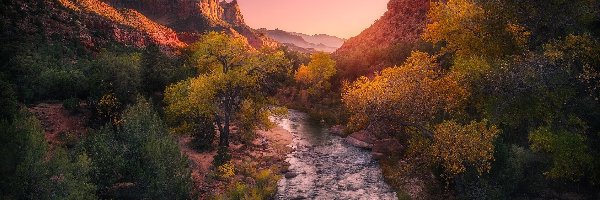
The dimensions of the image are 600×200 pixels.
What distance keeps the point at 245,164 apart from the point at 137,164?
11.0m

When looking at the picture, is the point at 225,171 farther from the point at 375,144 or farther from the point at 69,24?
the point at 69,24

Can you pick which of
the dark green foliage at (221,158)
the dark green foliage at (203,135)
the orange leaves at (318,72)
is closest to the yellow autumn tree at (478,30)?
the dark green foliage at (221,158)

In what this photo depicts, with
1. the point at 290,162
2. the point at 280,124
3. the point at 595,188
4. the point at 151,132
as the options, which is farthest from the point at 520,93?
the point at 280,124

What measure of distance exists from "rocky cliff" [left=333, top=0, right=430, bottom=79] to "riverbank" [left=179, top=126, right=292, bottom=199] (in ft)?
128

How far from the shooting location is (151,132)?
70.3 feet

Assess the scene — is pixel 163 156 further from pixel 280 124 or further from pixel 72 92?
pixel 280 124

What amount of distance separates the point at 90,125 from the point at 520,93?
97.7 ft

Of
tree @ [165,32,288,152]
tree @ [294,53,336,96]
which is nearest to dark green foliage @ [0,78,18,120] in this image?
tree @ [165,32,288,152]

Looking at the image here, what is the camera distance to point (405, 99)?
65.2 feet

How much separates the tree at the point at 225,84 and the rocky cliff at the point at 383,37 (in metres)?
44.4

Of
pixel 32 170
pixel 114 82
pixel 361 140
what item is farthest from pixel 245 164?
pixel 32 170

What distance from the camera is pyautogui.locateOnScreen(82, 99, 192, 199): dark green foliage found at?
19.0 meters

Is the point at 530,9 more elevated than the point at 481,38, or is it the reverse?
the point at 530,9

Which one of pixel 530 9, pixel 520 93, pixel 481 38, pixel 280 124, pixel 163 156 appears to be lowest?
pixel 280 124
